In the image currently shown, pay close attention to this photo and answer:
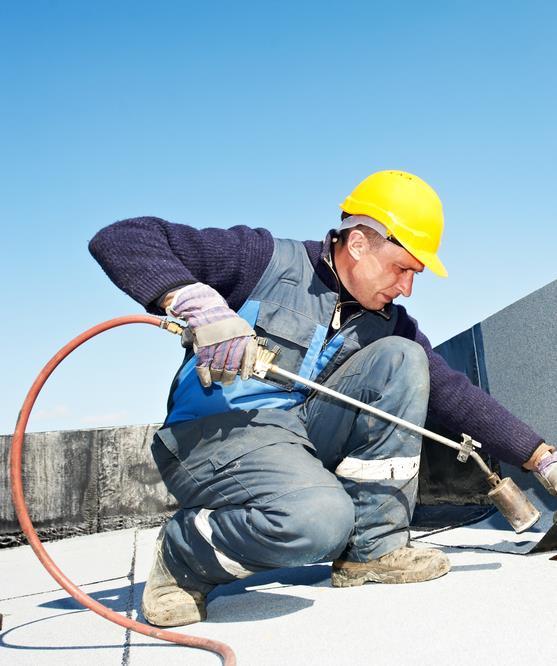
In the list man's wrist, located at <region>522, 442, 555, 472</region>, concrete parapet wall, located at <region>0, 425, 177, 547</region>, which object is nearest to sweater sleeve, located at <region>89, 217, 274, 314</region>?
man's wrist, located at <region>522, 442, 555, 472</region>

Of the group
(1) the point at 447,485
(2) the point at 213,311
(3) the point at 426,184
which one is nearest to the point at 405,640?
(2) the point at 213,311

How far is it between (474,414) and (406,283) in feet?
1.61

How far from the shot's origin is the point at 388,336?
2039 mm

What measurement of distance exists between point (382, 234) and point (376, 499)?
0.77 meters

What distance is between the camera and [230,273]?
1.85 m

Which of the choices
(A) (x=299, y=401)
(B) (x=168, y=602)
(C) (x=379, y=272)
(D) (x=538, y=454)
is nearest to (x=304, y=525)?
(B) (x=168, y=602)

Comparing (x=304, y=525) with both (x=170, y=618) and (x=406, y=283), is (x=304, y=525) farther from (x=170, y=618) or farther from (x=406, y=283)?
(x=406, y=283)

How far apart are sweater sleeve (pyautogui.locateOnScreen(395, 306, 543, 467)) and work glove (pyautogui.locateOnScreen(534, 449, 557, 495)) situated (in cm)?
4

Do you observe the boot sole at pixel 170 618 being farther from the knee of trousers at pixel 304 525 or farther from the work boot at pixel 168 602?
the knee of trousers at pixel 304 525

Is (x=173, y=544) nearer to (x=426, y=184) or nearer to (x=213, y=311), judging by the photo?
(x=213, y=311)

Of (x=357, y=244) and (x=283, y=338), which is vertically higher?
(x=357, y=244)

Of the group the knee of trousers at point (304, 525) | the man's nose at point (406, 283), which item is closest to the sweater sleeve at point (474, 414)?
the man's nose at point (406, 283)

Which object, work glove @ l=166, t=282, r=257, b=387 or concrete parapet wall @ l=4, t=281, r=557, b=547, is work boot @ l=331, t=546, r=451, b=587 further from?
concrete parapet wall @ l=4, t=281, r=557, b=547

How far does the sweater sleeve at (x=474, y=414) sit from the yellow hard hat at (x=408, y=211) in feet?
0.97
